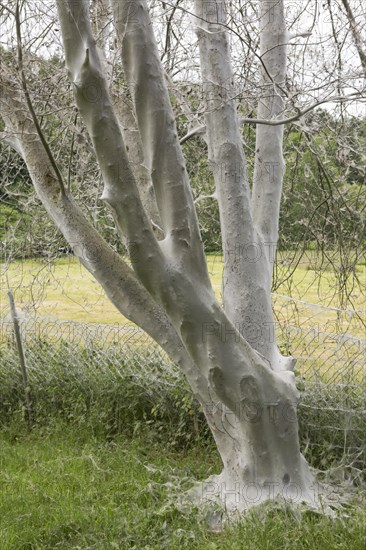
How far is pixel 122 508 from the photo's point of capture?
401 centimetres

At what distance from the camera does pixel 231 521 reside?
12.4ft

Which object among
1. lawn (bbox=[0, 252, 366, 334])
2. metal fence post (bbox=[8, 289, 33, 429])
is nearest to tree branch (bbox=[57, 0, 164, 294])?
lawn (bbox=[0, 252, 366, 334])

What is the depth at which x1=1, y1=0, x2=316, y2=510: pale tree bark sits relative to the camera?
10.6ft

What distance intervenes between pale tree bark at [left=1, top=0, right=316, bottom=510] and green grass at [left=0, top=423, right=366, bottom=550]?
344mm

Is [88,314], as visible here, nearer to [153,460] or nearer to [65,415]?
[65,415]

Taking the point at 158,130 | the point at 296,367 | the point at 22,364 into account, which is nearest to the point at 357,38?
the point at 158,130

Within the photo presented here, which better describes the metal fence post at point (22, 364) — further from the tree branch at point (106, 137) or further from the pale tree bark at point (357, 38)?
the pale tree bark at point (357, 38)

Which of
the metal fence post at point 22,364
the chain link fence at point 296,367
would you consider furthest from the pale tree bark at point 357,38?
the metal fence post at point 22,364

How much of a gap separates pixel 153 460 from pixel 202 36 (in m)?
3.01

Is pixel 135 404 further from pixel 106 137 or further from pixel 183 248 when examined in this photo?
pixel 106 137

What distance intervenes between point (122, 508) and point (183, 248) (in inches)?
66.7

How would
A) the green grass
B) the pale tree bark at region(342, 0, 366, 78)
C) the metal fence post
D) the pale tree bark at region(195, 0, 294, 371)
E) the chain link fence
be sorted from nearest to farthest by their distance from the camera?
the green grass → the pale tree bark at region(195, 0, 294, 371) → the pale tree bark at region(342, 0, 366, 78) → the chain link fence → the metal fence post

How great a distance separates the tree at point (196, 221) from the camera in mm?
3238

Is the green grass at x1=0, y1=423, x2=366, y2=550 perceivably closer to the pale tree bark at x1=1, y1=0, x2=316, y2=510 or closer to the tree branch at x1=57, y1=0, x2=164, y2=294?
the pale tree bark at x1=1, y1=0, x2=316, y2=510
